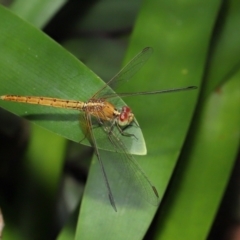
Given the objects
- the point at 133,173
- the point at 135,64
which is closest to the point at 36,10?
the point at 135,64

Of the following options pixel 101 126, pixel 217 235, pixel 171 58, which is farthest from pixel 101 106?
pixel 217 235

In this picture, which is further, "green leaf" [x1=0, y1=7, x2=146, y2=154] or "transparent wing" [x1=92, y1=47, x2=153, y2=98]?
"transparent wing" [x1=92, y1=47, x2=153, y2=98]

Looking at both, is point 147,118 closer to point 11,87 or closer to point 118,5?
point 11,87

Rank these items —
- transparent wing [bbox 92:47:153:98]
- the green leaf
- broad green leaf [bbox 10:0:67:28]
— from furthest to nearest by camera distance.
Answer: broad green leaf [bbox 10:0:67:28], transparent wing [bbox 92:47:153:98], the green leaf

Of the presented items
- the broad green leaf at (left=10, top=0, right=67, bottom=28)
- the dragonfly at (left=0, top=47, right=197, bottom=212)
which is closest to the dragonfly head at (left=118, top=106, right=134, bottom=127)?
the dragonfly at (left=0, top=47, right=197, bottom=212)

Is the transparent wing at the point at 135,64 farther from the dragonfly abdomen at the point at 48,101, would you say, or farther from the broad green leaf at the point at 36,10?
the broad green leaf at the point at 36,10

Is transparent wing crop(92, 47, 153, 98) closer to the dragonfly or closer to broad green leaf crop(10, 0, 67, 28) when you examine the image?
the dragonfly
